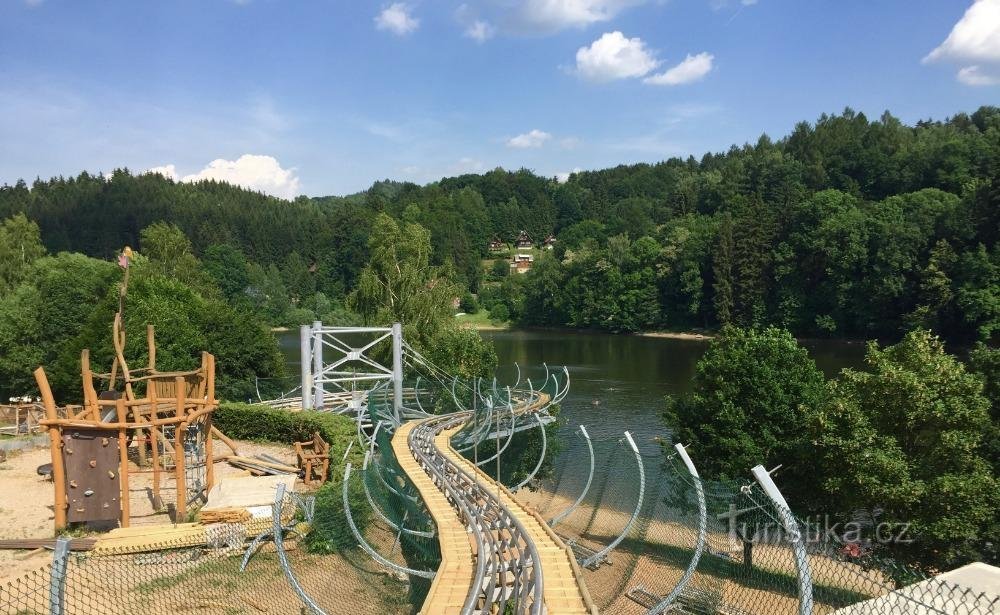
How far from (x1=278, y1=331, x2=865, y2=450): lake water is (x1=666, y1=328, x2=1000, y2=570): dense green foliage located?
25.0ft

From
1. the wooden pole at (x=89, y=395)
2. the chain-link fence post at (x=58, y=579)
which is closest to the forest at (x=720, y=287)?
the chain-link fence post at (x=58, y=579)

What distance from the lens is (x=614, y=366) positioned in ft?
140

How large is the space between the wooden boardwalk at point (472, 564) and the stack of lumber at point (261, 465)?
6443 millimetres

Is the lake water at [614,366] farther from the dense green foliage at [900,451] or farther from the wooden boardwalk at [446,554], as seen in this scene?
the wooden boardwalk at [446,554]

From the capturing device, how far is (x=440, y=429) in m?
16.1

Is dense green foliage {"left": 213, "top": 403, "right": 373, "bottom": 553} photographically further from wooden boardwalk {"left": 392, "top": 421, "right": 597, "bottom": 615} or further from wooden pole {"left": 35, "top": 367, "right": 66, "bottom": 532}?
wooden pole {"left": 35, "top": 367, "right": 66, "bottom": 532}

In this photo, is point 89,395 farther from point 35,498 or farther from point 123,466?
point 35,498

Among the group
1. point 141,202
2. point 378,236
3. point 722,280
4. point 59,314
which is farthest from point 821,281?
point 141,202

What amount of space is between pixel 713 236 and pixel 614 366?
2633cm

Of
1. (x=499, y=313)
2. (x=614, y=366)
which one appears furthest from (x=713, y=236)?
(x=614, y=366)

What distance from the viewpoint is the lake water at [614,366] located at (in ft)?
87.7

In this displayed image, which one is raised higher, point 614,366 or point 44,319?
point 44,319

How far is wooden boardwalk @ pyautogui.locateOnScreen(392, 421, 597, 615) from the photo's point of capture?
628cm

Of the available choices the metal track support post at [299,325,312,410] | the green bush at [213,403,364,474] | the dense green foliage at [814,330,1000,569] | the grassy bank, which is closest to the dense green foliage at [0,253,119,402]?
the green bush at [213,403,364,474]
